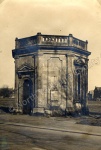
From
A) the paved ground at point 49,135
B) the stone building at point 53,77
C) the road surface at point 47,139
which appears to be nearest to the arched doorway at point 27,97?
the stone building at point 53,77

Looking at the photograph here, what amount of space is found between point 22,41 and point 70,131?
5.75 feet

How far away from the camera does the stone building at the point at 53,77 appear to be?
4691 millimetres

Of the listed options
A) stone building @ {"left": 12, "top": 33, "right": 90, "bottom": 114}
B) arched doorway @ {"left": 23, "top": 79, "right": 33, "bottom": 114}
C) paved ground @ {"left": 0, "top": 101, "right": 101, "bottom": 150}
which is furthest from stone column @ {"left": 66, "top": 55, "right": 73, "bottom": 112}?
arched doorway @ {"left": 23, "top": 79, "right": 33, "bottom": 114}

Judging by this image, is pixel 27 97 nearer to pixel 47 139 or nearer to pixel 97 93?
pixel 47 139

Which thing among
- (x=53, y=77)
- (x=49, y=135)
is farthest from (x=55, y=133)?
(x=53, y=77)

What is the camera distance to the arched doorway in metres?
4.73

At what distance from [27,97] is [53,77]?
60cm

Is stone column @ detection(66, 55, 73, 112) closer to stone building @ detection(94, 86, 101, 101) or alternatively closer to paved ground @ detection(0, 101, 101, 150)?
paved ground @ detection(0, 101, 101, 150)

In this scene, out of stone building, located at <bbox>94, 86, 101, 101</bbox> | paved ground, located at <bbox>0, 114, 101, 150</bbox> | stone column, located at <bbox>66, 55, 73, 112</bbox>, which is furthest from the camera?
stone column, located at <bbox>66, 55, 73, 112</bbox>

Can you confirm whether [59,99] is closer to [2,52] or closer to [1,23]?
[2,52]

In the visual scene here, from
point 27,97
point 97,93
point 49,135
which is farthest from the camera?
point 27,97

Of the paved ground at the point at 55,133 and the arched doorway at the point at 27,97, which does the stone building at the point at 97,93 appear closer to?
the paved ground at the point at 55,133

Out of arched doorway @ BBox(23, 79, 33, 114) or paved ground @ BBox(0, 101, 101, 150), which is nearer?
paved ground @ BBox(0, 101, 101, 150)

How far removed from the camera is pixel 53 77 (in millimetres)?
4766
